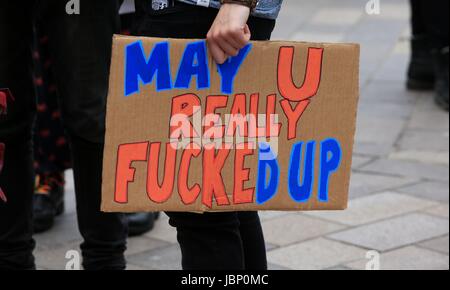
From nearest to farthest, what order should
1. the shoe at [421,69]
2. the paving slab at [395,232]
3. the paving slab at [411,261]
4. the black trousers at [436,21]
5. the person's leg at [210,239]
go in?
the person's leg at [210,239] < the paving slab at [411,261] < the paving slab at [395,232] < the black trousers at [436,21] < the shoe at [421,69]

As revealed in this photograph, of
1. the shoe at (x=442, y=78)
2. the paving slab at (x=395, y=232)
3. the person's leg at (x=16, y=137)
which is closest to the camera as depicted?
the person's leg at (x=16, y=137)

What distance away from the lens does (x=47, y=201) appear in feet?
11.1

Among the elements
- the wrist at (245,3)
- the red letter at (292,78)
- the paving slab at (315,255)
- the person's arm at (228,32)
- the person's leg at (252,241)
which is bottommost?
the paving slab at (315,255)

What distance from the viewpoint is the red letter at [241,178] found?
1.99 meters

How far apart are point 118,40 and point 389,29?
208 inches

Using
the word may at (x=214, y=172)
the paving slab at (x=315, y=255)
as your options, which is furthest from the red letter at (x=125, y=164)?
the paving slab at (x=315, y=255)

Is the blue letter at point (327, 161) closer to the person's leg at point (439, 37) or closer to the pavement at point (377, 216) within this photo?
the pavement at point (377, 216)

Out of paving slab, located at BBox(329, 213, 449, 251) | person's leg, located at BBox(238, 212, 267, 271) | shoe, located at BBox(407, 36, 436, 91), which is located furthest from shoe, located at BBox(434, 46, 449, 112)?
person's leg, located at BBox(238, 212, 267, 271)

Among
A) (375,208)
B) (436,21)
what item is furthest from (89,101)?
(436,21)

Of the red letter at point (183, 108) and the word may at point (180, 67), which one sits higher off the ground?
the word may at point (180, 67)

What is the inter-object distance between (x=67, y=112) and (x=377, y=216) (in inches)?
57.0

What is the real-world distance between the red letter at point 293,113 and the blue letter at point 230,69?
11 cm

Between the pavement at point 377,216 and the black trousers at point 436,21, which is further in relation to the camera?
the black trousers at point 436,21

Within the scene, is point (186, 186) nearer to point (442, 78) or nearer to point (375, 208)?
point (375, 208)
